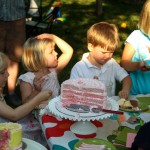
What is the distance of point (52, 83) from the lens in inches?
125

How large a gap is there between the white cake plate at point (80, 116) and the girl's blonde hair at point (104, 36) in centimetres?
72

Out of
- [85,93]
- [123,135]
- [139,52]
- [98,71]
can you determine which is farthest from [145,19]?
[123,135]

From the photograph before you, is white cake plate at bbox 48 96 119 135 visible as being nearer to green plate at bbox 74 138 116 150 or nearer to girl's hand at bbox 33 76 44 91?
green plate at bbox 74 138 116 150

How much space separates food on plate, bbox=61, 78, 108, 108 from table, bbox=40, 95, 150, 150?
0.54ft

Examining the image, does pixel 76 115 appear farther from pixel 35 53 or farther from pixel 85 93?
pixel 35 53

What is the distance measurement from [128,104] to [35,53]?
32.8 inches

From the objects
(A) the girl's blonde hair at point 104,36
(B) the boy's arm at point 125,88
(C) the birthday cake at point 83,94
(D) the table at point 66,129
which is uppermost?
(A) the girl's blonde hair at point 104,36

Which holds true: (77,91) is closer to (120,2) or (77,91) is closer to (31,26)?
(31,26)

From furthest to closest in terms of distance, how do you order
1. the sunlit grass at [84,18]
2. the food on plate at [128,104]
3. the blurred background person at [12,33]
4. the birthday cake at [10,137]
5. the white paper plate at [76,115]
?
1. the sunlit grass at [84,18]
2. the blurred background person at [12,33]
3. the food on plate at [128,104]
4. the white paper plate at [76,115]
5. the birthday cake at [10,137]

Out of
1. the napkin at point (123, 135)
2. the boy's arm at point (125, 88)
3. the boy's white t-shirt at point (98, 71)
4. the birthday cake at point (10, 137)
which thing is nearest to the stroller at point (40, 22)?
the boy's white t-shirt at point (98, 71)

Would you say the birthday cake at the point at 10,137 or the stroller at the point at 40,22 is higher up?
the birthday cake at the point at 10,137

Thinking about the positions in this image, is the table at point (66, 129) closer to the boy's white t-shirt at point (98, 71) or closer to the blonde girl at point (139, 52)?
the boy's white t-shirt at point (98, 71)

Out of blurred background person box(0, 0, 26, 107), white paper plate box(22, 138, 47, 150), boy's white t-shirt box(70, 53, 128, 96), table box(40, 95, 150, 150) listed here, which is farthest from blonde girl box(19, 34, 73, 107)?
blurred background person box(0, 0, 26, 107)

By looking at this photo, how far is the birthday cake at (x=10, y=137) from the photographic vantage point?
1947 mm
